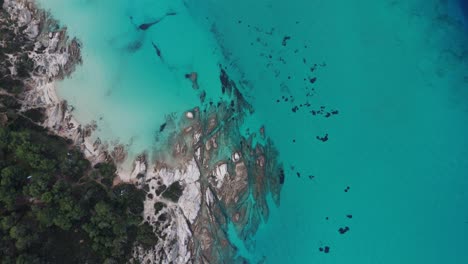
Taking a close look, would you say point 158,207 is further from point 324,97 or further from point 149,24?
point 324,97

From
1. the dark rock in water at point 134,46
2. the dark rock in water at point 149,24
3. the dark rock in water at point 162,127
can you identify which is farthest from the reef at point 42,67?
the dark rock in water at point 149,24

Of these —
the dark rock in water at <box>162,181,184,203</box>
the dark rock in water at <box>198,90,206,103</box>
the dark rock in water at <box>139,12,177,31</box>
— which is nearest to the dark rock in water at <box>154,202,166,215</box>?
the dark rock in water at <box>162,181,184,203</box>

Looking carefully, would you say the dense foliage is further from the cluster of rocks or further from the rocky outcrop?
the cluster of rocks

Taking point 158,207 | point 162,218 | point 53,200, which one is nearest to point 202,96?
point 158,207

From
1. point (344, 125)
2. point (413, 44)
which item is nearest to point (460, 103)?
point (413, 44)

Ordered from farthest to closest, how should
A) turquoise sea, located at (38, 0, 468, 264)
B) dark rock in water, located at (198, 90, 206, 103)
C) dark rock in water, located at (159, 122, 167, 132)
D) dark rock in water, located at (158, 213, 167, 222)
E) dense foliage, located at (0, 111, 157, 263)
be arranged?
dark rock in water, located at (198, 90, 206, 103) → turquoise sea, located at (38, 0, 468, 264) → dark rock in water, located at (159, 122, 167, 132) → dark rock in water, located at (158, 213, 167, 222) → dense foliage, located at (0, 111, 157, 263)

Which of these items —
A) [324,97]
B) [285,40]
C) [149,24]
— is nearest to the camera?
[149,24]

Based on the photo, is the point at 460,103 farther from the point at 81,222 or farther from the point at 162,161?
the point at 81,222
